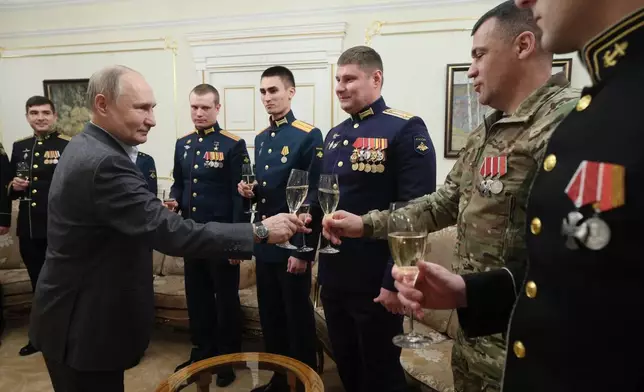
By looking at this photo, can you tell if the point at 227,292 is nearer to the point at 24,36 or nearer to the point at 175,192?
the point at 175,192

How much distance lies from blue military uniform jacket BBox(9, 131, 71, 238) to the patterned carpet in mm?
947

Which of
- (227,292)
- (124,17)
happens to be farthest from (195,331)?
(124,17)

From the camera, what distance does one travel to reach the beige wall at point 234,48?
4047mm

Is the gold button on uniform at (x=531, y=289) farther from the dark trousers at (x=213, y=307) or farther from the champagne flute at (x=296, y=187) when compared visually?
the dark trousers at (x=213, y=307)

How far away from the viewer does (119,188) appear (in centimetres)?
151

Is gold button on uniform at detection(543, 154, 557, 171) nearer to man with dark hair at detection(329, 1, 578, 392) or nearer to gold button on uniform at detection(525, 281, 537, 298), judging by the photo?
gold button on uniform at detection(525, 281, 537, 298)

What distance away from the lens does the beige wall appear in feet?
13.3

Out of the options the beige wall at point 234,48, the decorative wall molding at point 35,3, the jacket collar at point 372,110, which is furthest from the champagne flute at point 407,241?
the decorative wall molding at point 35,3

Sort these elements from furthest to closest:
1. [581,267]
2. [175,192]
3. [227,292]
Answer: [175,192] → [227,292] → [581,267]

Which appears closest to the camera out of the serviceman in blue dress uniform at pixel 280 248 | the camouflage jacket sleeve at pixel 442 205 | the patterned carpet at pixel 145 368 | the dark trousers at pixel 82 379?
the camouflage jacket sleeve at pixel 442 205

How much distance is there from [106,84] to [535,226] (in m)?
1.62

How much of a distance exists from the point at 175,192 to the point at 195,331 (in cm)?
104

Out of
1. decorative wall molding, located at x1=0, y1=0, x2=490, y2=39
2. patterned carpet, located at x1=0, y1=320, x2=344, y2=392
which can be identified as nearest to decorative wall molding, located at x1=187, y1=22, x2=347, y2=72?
decorative wall molding, located at x1=0, y1=0, x2=490, y2=39

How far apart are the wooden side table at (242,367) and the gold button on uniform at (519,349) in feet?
3.40
